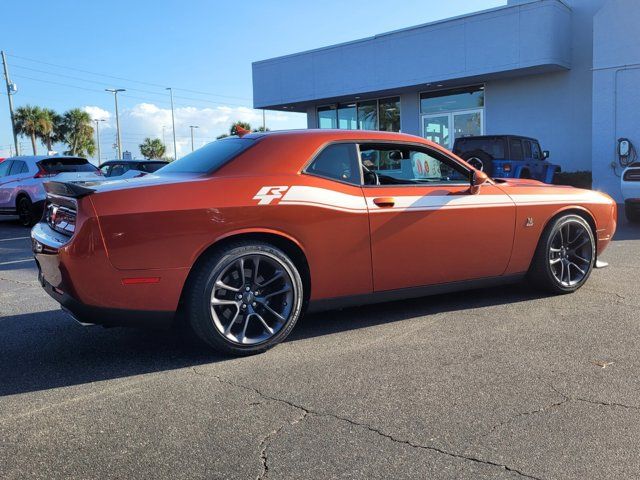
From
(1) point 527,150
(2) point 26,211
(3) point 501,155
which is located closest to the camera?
(2) point 26,211

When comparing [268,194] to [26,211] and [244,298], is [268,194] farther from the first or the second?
[26,211]

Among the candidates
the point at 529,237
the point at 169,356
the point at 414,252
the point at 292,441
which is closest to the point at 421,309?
the point at 414,252

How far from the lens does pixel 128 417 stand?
3.00 m

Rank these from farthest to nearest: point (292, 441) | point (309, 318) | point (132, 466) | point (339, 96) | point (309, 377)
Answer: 1. point (339, 96)
2. point (309, 318)
3. point (309, 377)
4. point (292, 441)
5. point (132, 466)

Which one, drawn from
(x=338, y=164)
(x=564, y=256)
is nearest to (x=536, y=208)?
(x=564, y=256)

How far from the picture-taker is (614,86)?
47.4 feet

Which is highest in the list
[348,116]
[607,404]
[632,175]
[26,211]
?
[348,116]

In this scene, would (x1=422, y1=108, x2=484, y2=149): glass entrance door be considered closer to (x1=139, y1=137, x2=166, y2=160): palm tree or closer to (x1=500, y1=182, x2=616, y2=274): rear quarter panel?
(x1=500, y1=182, x2=616, y2=274): rear quarter panel

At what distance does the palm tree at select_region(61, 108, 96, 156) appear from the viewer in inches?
2324

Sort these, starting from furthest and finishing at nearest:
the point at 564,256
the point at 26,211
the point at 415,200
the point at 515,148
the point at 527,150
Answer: the point at 527,150 < the point at 515,148 < the point at 26,211 < the point at 564,256 < the point at 415,200

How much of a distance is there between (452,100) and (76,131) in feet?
163

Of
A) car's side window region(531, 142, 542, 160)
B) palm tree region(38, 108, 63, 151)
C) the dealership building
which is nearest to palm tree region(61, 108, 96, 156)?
palm tree region(38, 108, 63, 151)

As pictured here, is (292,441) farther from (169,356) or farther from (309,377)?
(169,356)

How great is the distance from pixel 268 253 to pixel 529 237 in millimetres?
2529
